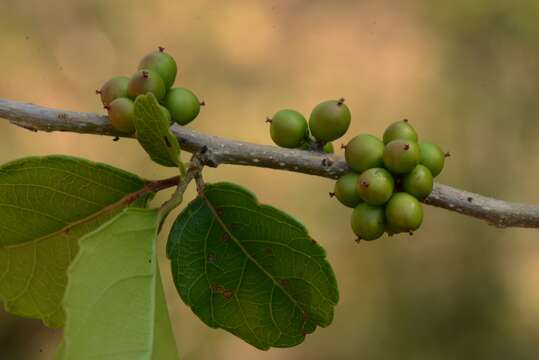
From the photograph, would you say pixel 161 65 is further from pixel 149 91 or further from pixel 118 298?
pixel 118 298

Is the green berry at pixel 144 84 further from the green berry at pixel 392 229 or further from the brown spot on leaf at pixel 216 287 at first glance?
the green berry at pixel 392 229

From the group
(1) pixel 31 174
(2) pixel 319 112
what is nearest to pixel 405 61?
(2) pixel 319 112

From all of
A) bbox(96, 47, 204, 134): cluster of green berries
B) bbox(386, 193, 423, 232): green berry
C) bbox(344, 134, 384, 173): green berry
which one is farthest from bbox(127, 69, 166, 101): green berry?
bbox(386, 193, 423, 232): green berry

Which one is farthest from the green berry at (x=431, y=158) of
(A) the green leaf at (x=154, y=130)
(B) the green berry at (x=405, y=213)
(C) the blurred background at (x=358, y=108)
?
(C) the blurred background at (x=358, y=108)

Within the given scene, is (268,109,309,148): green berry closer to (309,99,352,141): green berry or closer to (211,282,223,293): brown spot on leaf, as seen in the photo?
(309,99,352,141): green berry

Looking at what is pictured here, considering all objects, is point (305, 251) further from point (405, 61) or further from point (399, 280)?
point (405, 61)
